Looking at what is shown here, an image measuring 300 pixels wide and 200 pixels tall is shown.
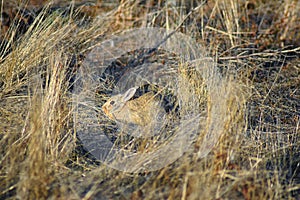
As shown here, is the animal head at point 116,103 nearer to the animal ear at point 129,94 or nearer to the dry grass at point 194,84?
the animal ear at point 129,94

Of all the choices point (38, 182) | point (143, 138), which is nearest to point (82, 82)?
point (143, 138)

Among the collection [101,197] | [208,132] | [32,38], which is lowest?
[101,197]

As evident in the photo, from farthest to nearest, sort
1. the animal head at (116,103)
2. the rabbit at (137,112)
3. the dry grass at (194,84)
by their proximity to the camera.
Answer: the animal head at (116,103), the rabbit at (137,112), the dry grass at (194,84)

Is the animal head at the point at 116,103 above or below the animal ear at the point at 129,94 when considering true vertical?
below

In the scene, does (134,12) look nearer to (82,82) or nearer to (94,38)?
(94,38)

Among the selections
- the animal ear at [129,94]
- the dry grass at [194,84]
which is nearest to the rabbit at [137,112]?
the animal ear at [129,94]

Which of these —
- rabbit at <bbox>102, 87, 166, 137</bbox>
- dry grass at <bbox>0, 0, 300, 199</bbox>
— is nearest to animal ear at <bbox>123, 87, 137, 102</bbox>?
rabbit at <bbox>102, 87, 166, 137</bbox>

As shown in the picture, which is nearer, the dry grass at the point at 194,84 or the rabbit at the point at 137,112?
the dry grass at the point at 194,84
